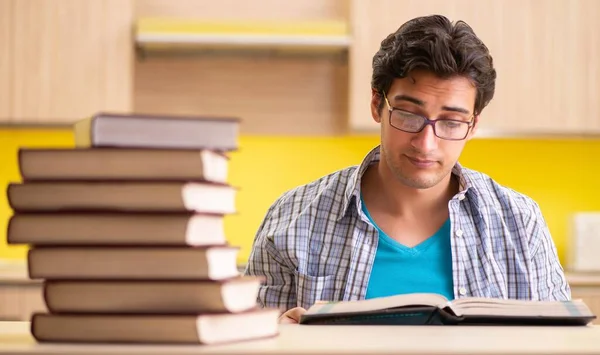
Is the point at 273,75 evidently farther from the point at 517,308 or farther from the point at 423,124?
the point at 517,308

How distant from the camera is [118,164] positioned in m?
1.10

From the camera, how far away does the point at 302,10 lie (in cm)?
400

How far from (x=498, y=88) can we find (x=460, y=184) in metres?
1.70

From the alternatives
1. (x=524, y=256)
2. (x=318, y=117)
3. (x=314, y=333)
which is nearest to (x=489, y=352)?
(x=314, y=333)

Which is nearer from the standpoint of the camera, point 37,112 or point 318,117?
point 37,112

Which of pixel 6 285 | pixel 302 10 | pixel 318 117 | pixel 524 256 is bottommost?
pixel 6 285

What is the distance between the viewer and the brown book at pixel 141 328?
3.56 ft

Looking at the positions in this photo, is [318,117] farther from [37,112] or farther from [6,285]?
[6,285]

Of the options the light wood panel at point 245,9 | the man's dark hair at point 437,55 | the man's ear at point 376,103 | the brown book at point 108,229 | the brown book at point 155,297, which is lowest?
the brown book at point 155,297

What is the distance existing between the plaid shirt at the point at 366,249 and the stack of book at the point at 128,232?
1048mm

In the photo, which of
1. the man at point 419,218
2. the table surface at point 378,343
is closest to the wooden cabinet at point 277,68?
the man at point 419,218

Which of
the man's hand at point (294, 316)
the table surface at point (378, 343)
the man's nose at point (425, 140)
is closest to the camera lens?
the table surface at point (378, 343)

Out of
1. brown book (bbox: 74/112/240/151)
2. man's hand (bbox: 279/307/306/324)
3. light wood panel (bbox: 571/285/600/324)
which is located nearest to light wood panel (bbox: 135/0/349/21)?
light wood panel (bbox: 571/285/600/324)

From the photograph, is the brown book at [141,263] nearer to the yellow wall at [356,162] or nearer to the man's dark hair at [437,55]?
the man's dark hair at [437,55]
